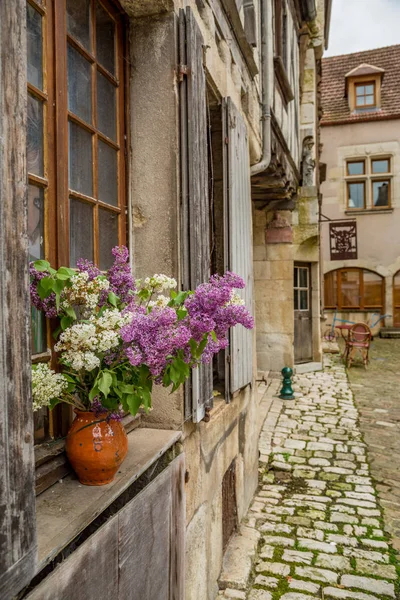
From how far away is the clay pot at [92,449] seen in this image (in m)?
1.38

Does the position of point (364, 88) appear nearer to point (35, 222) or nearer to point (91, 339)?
point (35, 222)

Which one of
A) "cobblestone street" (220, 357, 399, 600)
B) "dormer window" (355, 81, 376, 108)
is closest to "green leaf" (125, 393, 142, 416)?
"cobblestone street" (220, 357, 399, 600)

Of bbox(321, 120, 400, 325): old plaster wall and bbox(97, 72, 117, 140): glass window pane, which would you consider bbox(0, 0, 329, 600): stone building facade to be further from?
bbox(321, 120, 400, 325): old plaster wall

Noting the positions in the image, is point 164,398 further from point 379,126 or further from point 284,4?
point 379,126

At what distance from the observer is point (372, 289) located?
593 inches

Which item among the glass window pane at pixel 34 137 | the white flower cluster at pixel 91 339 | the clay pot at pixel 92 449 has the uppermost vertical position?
the glass window pane at pixel 34 137

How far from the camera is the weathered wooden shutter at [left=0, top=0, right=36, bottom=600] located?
91 cm

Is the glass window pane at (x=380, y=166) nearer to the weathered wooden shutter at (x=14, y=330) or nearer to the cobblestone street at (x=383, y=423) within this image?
the cobblestone street at (x=383, y=423)

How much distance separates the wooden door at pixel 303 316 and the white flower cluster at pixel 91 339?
307 inches

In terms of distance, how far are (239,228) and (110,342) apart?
2.07m

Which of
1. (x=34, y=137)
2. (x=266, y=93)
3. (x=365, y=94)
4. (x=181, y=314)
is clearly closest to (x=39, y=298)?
(x=181, y=314)

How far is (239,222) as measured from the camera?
126 inches

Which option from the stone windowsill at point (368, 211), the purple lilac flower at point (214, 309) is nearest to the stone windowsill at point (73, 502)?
the purple lilac flower at point (214, 309)

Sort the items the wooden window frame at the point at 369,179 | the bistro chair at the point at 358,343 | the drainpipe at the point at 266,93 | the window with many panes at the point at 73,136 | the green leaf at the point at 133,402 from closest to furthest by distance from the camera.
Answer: the green leaf at the point at 133,402 → the window with many panes at the point at 73,136 → the drainpipe at the point at 266,93 → the bistro chair at the point at 358,343 → the wooden window frame at the point at 369,179
